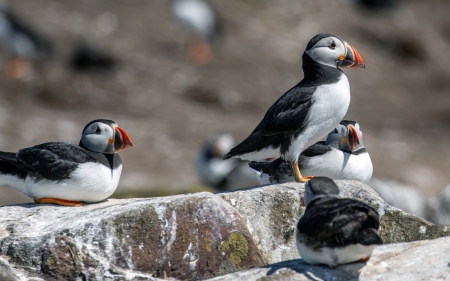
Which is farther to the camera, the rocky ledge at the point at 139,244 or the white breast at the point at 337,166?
the white breast at the point at 337,166

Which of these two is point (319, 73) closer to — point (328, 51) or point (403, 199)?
point (328, 51)

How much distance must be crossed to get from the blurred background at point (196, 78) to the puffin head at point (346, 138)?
8586 mm

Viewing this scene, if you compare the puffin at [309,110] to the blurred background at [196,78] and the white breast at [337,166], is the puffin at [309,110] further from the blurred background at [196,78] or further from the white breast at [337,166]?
the blurred background at [196,78]

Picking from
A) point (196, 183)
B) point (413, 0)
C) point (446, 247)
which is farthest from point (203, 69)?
point (446, 247)

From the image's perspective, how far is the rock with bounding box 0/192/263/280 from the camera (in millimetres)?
6730

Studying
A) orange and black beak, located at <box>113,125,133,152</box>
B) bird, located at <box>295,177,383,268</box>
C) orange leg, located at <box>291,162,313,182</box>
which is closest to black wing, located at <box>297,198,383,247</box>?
bird, located at <box>295,177,383,268</box>

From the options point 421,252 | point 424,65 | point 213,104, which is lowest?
point 421,252

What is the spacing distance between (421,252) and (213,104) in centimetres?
1698

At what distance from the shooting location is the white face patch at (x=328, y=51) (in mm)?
8258

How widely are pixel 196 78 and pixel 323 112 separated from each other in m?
15.7

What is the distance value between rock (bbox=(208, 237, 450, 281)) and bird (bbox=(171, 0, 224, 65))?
1840cm

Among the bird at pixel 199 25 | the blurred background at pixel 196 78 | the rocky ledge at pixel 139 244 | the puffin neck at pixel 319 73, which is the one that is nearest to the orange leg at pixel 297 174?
the puffin neck at pixel 319 73

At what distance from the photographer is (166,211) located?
6.92 m

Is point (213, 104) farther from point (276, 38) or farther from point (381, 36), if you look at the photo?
point (381, 36)
